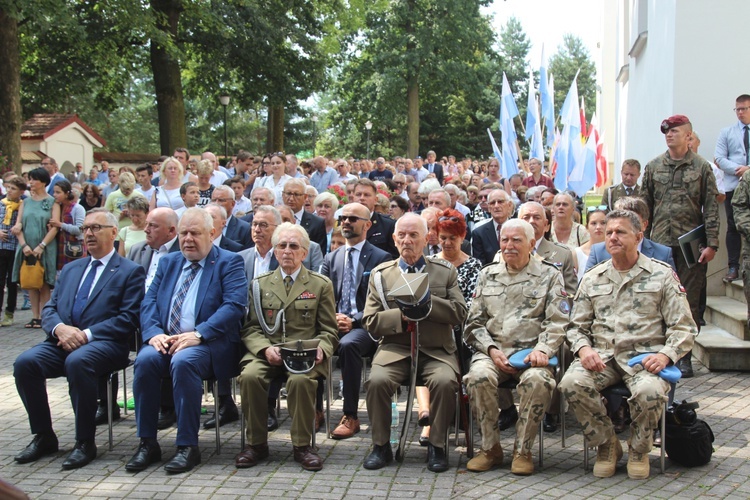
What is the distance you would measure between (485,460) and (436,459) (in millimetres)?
326

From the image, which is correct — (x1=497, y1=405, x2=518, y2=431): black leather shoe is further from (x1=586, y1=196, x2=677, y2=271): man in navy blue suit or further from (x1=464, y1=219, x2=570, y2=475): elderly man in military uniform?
(x1=586, y1=196, x2=677, y2=271): man in navy blue suit

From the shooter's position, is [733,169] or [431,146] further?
[431,146]

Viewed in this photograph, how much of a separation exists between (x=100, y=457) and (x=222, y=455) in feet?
2.84

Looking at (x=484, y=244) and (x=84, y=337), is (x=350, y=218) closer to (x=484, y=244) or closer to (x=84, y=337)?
(x=484, y=244)

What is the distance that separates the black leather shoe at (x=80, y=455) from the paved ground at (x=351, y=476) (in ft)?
0.18

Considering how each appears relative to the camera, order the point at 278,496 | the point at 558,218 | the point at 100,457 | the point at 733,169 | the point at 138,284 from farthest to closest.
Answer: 1. the point at 733,169
2. the point at 558,218
3. the point at 138,284
4. the point at 100,457
5. the point at 278,496

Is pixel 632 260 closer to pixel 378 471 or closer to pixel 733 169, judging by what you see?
→ pixel 378 471

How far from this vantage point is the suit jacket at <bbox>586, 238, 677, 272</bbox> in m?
6.98

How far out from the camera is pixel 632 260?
5.95m

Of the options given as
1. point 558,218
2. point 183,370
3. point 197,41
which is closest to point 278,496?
point 183,370

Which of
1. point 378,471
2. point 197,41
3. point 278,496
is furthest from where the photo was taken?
point 197,41

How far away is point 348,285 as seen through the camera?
7.40 metres

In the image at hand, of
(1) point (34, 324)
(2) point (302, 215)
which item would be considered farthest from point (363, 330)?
(1) point (34, 324)

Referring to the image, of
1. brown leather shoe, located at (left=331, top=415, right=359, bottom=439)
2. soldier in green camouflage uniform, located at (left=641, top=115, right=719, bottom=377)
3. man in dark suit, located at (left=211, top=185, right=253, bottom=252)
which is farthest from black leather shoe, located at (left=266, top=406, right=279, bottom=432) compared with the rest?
soldier in green camouflage uniform, located at (left=641, top=115, right=719, bottom=377)
